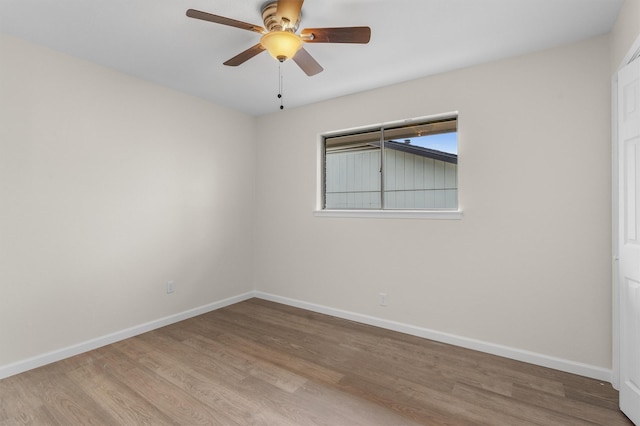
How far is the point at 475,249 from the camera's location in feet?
8.97

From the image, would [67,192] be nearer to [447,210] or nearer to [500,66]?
[447,210]

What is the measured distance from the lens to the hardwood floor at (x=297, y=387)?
1842 mm

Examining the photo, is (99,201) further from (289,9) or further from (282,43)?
(289,9)

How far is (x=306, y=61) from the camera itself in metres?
2.11

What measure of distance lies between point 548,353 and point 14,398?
150 inches

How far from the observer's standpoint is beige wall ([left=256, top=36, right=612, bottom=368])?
2.28m

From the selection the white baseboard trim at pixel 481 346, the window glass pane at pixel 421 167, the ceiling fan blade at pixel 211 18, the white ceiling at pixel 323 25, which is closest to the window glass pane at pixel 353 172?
the window glass pane at pixel 421 167

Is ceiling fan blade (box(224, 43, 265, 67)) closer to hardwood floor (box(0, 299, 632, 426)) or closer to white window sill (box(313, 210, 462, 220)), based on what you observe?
white window sill (box(313, 210, 462, 220))

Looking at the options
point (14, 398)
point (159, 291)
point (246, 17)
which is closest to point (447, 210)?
point (246, 17)

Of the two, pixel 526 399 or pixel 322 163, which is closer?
pixel 526 399

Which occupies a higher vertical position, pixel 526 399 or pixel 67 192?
pixel 67 192

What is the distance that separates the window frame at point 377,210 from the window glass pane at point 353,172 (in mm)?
58

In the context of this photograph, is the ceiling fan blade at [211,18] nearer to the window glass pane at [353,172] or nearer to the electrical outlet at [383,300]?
the window glass pane at [353,172]

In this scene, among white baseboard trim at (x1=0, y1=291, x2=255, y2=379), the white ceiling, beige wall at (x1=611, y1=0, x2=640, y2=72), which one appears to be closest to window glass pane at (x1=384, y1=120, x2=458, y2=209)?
the white ceiling
